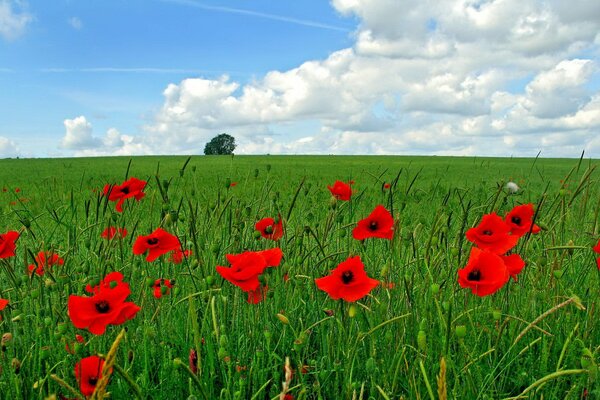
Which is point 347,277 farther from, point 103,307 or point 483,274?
point 103,307

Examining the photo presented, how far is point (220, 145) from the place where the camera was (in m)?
59.8

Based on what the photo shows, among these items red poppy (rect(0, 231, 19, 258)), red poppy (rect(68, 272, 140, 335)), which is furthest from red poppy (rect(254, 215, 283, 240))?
red poppy (rect(0, 231, 19, 258))

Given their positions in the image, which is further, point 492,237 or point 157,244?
point 157,244

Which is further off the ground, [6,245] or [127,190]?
[127,190]

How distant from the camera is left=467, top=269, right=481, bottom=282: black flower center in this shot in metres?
1.54

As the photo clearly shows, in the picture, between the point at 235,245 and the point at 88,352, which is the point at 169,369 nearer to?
the point at 88,352

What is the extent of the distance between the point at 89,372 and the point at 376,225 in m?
1.13

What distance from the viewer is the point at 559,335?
2.03m

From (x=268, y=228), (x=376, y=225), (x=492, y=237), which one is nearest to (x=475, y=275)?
(x=492, y=237)

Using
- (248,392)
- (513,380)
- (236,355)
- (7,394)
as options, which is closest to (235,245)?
(236,355)

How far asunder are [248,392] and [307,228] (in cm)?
60

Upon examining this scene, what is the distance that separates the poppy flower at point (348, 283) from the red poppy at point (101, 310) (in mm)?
513

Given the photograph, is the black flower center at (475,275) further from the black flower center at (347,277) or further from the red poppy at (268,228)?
the red poppy at (268,228)

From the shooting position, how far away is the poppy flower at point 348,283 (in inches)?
58.2
